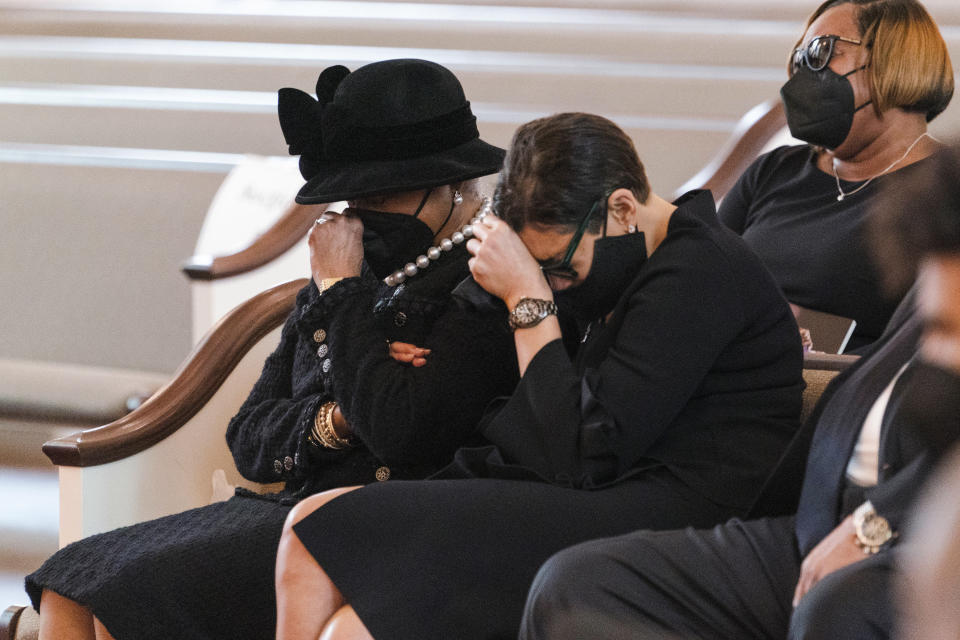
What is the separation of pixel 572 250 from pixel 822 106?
2.58 ft

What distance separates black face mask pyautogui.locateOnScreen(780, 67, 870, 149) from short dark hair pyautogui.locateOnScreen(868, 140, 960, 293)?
40.9 inches

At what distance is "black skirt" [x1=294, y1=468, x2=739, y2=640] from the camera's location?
4.90 ft

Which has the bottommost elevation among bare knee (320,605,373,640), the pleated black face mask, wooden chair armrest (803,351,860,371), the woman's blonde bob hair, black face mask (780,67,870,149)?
bare knee (320,605,373,640)

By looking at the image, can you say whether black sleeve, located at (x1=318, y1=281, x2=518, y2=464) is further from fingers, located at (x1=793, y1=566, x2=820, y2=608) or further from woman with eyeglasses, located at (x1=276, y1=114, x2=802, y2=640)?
fingers, located at (x1=793, y1=566, x2=820, y2=608)

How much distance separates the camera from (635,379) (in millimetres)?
1570

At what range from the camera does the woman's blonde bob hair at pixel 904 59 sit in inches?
86.2

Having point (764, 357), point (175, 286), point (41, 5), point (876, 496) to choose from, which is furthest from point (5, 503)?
point (876, 496)

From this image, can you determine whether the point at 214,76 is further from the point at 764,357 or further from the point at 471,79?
the point at 764,357

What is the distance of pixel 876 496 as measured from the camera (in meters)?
1.32

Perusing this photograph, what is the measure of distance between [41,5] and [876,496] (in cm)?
359

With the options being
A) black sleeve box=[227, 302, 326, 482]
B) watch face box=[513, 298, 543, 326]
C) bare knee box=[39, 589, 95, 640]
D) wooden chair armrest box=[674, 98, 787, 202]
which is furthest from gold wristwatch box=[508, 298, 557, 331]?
wooden chair armrest box=[674, 98, 787, 202]

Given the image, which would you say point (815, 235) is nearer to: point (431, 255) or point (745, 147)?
point (745, 147)

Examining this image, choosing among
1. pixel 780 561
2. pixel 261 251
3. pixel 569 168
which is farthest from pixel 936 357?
pixel 261 251

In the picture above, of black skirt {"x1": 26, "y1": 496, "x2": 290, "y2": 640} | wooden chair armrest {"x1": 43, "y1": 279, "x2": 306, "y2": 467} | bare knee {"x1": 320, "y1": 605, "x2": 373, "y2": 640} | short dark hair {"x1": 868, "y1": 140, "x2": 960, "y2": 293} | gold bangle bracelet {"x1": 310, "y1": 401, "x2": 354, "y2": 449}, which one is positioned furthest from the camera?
wooden chair armrest {"x1": 43, "y1": 279, "x2": 306, "y2": 467}
